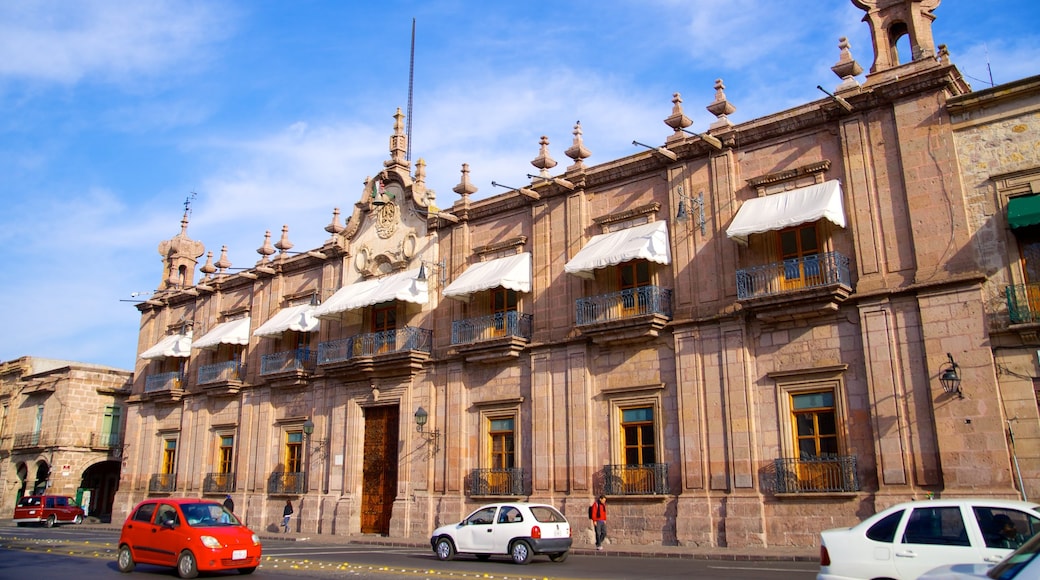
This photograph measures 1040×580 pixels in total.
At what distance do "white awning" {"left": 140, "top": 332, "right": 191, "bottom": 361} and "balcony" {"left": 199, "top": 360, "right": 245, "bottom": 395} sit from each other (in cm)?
200

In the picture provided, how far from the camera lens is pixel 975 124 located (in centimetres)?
1698

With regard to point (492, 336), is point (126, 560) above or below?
below

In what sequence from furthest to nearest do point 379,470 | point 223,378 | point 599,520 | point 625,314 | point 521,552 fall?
point 223,378 → point 379,470 → point 625,314 → point 599,520 → point 521,552

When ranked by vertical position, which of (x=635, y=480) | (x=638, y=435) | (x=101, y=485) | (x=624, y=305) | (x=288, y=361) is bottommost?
(x=635, y=480)

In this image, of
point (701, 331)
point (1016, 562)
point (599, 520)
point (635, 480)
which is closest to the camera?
point (1016, 562)

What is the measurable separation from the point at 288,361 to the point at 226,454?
5407mm

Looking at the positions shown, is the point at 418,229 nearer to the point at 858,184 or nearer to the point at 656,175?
the point at 656,175

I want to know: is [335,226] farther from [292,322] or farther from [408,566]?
[408,566]

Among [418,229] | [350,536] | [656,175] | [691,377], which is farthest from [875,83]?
[350,536]

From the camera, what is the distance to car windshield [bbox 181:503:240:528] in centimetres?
1416

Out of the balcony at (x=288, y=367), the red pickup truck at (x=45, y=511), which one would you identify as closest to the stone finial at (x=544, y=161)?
the balcony at (x=288, y=367)

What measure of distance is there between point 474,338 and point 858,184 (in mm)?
11288

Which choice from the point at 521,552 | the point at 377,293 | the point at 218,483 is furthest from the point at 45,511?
the point at 521,552

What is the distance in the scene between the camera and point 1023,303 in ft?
51.4
